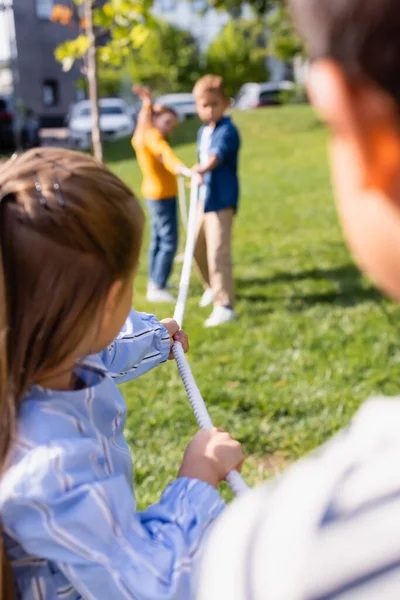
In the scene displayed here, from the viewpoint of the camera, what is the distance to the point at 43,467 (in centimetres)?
128

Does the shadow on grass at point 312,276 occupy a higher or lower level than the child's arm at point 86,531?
lower

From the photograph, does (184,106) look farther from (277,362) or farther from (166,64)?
(277,362)

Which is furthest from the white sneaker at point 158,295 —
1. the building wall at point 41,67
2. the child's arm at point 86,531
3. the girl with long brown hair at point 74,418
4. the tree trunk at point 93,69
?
A: the building wall at point 41,67

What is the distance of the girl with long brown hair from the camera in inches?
49.9

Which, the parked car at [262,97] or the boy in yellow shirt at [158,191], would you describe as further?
the parked car at [262,97]

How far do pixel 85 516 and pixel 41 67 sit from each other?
4247 cm

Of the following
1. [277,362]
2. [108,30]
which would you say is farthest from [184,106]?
[277,362]

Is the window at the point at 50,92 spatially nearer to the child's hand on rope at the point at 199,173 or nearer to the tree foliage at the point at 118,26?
the tree foliage at the point at 118,26

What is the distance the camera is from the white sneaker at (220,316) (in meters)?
5.56

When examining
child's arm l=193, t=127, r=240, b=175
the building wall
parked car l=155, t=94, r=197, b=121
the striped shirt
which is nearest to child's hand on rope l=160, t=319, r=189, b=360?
the striped shirt

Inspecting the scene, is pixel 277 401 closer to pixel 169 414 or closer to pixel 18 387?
pixel 169 414

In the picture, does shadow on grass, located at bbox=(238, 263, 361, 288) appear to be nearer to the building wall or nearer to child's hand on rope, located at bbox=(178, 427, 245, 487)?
child's hand on rope, located at bbox=(178, 427, 245, 487)

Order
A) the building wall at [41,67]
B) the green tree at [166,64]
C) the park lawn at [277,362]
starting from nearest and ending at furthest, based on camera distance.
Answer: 1. the park lawn at [277,362]
2. the building wall at [41,67]
3. the green tree at [166,64]

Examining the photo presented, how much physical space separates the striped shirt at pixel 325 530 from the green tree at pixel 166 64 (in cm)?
4702
